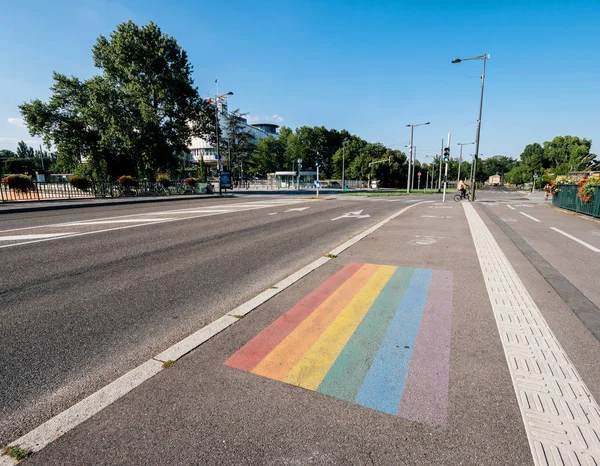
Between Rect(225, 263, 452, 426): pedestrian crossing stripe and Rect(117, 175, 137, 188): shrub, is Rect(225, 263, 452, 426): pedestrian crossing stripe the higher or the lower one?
the lower one

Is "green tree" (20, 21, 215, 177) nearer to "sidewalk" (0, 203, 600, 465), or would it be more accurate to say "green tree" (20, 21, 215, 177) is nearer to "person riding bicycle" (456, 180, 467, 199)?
"person riding bicycle" (456, 180, 467, 199)

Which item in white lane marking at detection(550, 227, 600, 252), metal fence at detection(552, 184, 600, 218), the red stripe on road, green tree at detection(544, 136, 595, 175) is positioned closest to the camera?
the red stripe on road

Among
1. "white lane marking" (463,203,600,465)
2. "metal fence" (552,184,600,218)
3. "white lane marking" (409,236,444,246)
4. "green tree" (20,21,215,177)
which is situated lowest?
"white lane marking" (463,203,600,465)

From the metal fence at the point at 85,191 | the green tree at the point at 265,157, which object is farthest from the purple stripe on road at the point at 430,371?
the green tree at the point at 265,157

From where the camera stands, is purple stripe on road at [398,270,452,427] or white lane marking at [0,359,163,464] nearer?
white lane marking at [0,359,163,464]

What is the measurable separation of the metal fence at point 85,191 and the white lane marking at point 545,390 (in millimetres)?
25068

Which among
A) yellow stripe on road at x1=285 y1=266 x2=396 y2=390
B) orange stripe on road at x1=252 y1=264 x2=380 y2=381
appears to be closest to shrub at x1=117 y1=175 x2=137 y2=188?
orange stripe on road at x1=252 y1=264 x2=380 y2=381

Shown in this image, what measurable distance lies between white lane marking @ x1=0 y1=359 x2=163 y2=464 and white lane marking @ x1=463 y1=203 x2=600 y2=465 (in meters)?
2.80

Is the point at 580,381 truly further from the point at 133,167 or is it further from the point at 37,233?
the point at 133,167

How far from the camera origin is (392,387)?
2.45 m

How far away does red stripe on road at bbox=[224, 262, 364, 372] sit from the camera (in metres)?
2.81

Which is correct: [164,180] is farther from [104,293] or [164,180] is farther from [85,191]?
[104,293]

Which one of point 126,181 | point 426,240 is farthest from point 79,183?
point 426,240

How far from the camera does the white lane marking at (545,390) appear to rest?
191 cm
